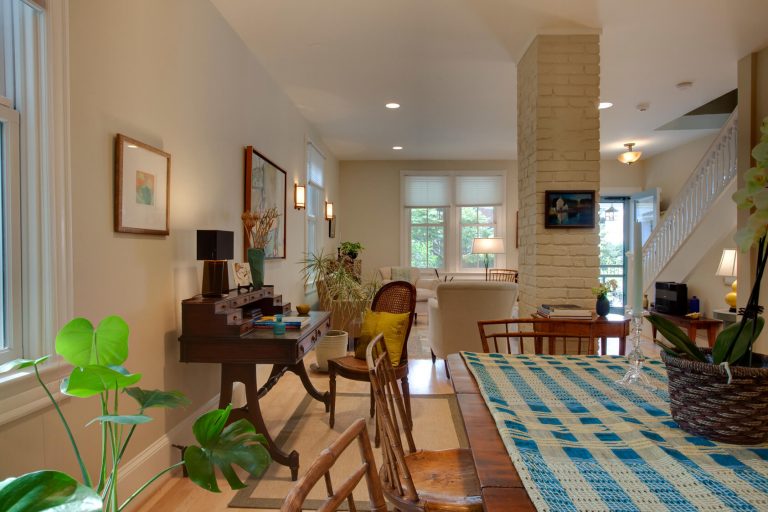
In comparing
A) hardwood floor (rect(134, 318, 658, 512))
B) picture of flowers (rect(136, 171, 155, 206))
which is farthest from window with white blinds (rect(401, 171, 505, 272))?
picture of flowers (rect(136, 171, 155, 206))

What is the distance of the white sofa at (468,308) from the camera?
4254 mm

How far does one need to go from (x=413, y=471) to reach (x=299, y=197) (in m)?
4.25

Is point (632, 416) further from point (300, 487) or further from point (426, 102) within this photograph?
point (426, 102)

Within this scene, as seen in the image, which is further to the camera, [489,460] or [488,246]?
[488,246]

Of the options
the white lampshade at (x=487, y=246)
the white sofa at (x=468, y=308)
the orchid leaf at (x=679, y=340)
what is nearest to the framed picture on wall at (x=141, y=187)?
the orchid leaf at (x=679, y=340)

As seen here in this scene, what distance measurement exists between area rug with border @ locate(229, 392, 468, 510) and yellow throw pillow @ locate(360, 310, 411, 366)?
54cm

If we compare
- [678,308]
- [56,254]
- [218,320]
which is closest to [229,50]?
[218,320]

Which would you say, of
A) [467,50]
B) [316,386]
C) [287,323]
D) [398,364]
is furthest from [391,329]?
[467,50]

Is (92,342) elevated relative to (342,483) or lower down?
elevated

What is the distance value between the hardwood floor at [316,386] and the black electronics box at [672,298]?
533 mm

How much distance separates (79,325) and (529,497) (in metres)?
1.13

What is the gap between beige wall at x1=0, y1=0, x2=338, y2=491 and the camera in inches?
77.0

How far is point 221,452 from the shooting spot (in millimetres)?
1255

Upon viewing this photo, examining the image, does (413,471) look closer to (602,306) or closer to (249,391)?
(249,391)
